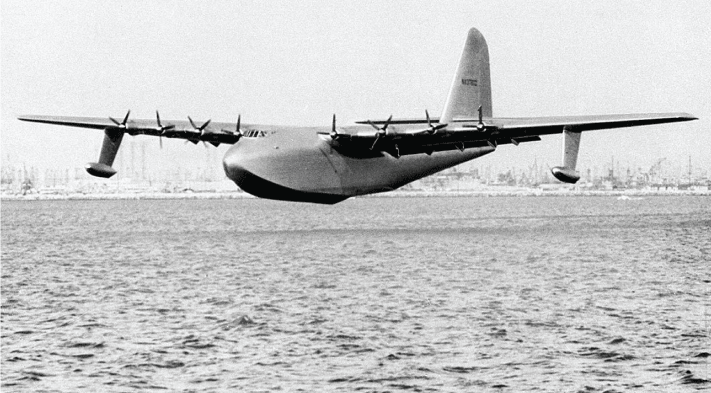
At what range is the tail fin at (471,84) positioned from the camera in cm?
5453

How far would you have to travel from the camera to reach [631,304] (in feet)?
104

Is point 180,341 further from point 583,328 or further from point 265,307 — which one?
point 583,328

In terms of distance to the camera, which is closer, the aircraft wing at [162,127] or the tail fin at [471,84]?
the aircraft wing at [162,127]

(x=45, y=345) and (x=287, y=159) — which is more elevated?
(x=287, y=159)

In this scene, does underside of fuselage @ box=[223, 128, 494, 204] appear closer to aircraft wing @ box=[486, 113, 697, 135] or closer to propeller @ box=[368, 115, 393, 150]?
propeller @ box=[368, 115, 393, 150]

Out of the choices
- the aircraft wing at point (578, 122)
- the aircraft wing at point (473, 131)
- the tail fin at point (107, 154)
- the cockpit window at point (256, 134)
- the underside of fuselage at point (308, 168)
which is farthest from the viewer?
the cockpit window at point (256, 134)

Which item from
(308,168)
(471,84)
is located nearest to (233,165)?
(308,168)

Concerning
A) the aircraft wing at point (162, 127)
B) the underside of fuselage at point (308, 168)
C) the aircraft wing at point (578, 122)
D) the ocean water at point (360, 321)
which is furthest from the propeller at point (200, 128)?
the aircraft wing at point (578, 122)

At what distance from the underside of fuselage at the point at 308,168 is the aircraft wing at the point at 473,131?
0.98 m

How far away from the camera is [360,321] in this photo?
2828 centimetres

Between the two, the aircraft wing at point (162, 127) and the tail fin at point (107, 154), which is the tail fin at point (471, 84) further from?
the tail fin at point (107, 154)

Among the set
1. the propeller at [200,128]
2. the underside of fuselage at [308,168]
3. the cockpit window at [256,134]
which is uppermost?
the propeller at [200,128]

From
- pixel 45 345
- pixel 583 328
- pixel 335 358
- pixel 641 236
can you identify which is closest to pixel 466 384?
pixel 335 358

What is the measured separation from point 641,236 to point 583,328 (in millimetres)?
48952
